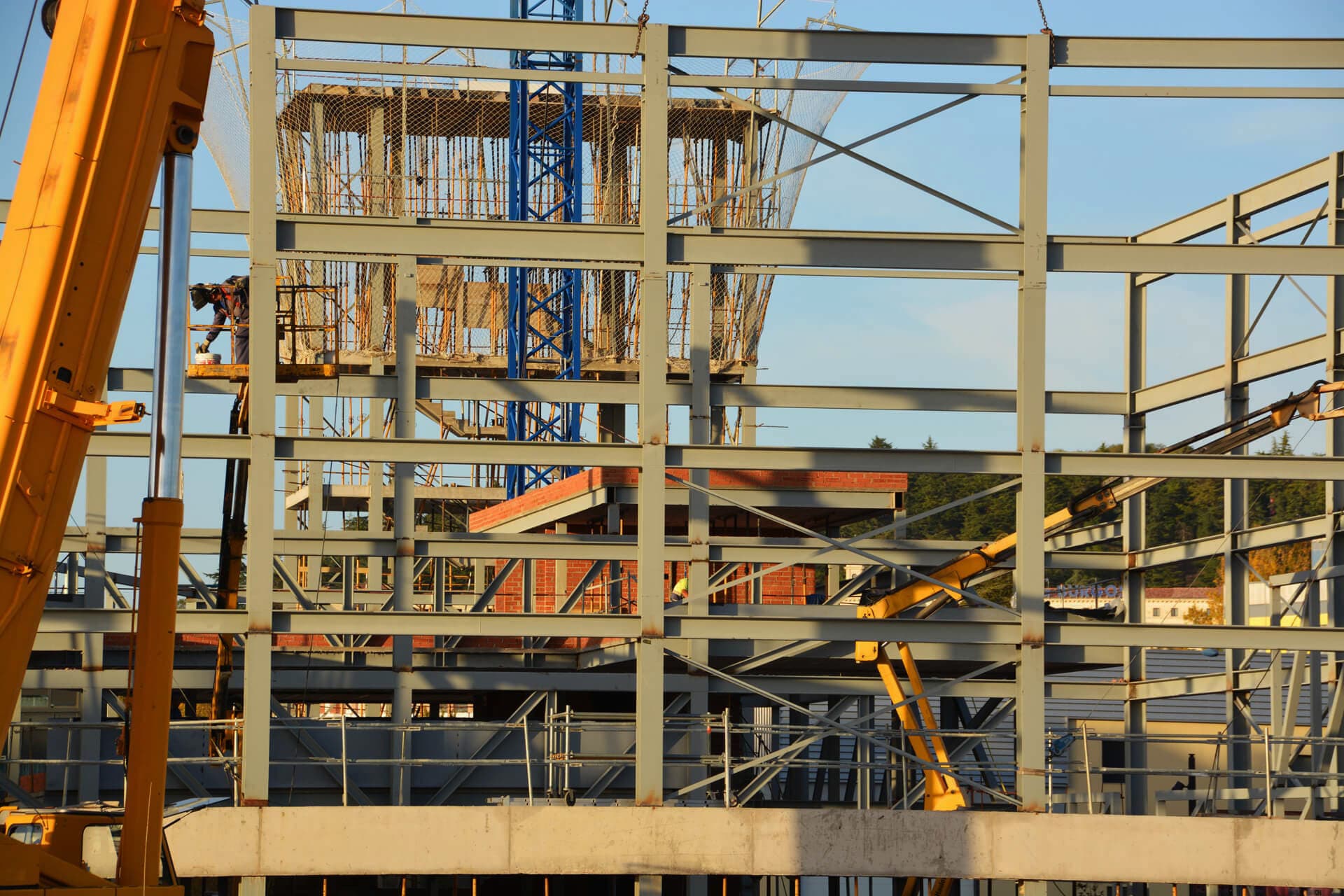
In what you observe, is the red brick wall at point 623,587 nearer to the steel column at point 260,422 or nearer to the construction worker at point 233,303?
the construction worker at point 233,303

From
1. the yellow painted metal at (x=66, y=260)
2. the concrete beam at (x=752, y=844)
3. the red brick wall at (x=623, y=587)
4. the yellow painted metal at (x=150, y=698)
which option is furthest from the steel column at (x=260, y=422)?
the red brick wall at (x=623, y=587)

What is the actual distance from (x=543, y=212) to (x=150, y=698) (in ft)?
104

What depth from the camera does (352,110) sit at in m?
42.1

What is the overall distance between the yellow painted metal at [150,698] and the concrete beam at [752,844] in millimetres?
7928

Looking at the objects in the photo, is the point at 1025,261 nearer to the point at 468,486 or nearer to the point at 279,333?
the point at 279,333

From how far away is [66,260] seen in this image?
10266 millimetres

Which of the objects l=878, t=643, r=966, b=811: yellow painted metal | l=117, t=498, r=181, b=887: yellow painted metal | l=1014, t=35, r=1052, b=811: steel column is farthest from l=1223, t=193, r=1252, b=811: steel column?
l=117, t=498, r=181, b=887: yellow painted metal

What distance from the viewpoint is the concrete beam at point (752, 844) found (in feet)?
60.6

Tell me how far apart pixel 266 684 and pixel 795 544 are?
400 inches

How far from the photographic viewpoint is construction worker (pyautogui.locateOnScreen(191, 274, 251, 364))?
22578 mm

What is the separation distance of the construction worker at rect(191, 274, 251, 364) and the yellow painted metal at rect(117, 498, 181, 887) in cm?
1177

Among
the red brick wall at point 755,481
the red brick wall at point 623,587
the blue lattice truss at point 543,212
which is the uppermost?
the blue lattice truss at point 543,212

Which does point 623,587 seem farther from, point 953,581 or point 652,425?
point 652,425

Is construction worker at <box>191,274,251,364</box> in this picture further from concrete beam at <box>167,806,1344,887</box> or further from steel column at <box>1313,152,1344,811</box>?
steel column at <box>1313,152,1344,811</box>
